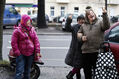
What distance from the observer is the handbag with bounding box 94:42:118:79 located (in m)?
5.86

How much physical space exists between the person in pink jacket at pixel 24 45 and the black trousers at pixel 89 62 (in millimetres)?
960

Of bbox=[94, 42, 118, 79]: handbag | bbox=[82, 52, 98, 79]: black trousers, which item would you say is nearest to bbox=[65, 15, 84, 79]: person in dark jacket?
bbox=[82, 52, 98, 79]: black trousers

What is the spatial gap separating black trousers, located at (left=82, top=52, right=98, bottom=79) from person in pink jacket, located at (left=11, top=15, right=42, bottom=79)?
96 cm

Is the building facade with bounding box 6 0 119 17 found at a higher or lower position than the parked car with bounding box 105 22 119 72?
higher

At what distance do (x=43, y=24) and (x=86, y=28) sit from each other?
21.3 m

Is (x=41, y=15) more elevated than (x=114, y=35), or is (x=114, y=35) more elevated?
(x=41, y=15)

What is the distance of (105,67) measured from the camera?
589cm

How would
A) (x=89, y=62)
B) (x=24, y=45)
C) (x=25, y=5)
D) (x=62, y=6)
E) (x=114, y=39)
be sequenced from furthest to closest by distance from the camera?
(x=25, y=5)
(x=62, y=6)
(x=114, y=39)
(x=89, y=62)
(x=24, y=45)

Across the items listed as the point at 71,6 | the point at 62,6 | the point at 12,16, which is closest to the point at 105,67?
the point at 12,16

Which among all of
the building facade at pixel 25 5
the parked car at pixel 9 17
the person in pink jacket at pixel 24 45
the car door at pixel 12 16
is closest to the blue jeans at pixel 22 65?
the person in pink jacket at pixel 24 45

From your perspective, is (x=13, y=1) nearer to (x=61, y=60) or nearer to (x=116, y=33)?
(x=61, y=60)

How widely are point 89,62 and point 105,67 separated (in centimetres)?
73

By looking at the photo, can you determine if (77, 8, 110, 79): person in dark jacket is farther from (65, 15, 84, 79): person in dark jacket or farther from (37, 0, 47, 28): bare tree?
(37, 0, 47, 28): bare tree

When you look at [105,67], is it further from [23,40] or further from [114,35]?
[23,40]
